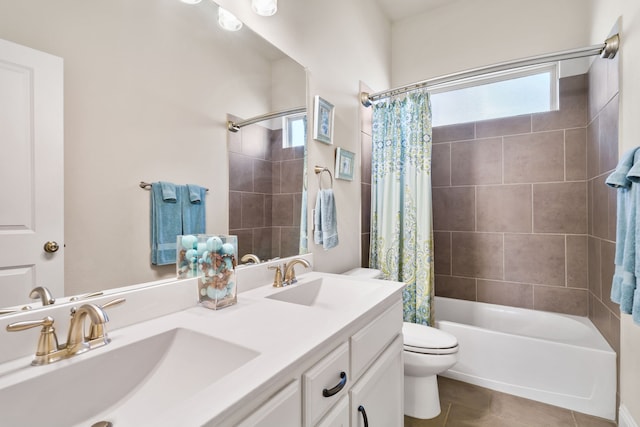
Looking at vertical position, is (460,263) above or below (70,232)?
below

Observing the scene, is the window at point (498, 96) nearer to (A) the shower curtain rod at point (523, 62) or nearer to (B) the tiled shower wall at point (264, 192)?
(A) the shower curtain rod at point (523, 62)

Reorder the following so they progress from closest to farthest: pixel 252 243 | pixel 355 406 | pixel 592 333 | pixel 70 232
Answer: pixel 70 232 → pixel 355 406 → pixel 252 243 → pixel 592 333

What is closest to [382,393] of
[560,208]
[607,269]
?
[607,269]

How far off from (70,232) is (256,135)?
799mm

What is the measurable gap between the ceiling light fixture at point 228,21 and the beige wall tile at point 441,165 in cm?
207

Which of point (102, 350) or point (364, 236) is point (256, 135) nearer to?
point (102, 350)

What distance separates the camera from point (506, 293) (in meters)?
2.53

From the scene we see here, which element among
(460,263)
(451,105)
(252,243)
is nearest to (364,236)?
(460,263)

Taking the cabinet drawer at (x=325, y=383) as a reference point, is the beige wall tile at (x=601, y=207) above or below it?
above

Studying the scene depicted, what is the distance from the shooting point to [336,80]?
1.99 meters

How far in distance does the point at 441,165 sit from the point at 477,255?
849mm

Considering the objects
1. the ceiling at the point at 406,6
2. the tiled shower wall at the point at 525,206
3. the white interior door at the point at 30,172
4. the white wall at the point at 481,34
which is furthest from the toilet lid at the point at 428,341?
Answer: the ceiling at the point at 406,6

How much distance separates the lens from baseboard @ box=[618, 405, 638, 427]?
57.5 inches

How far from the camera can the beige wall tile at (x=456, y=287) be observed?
266 centimetres
